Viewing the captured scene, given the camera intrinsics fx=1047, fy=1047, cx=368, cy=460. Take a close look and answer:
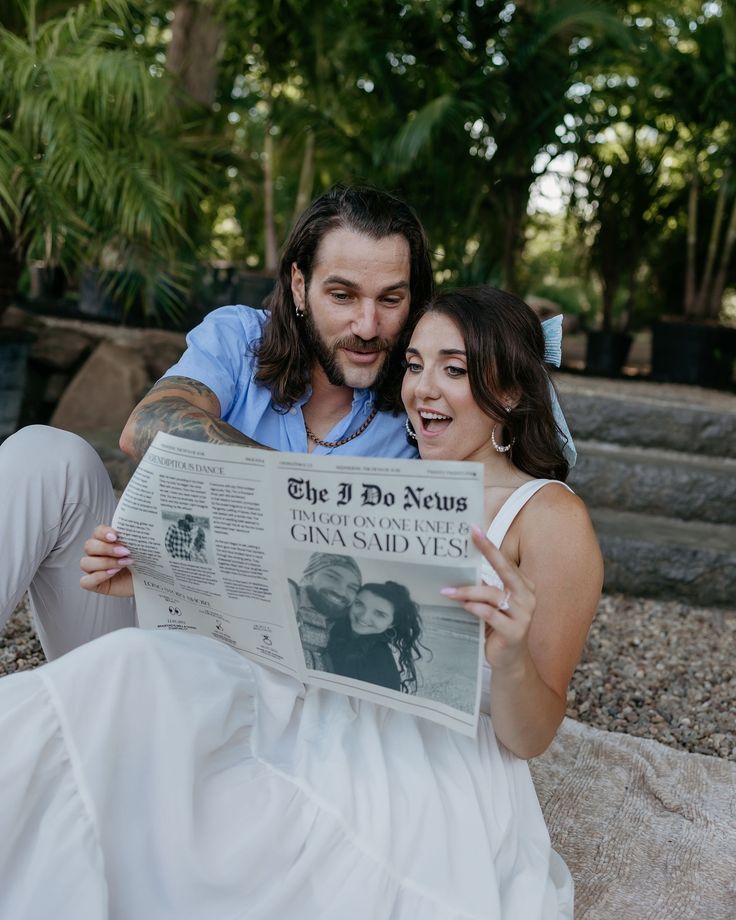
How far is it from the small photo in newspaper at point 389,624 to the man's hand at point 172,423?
0.43 m

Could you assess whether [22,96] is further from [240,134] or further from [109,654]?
[240,134]

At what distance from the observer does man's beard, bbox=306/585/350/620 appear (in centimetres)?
133

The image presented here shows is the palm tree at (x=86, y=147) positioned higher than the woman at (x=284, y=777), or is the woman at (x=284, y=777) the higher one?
the palm tree at (x=86, y=147)

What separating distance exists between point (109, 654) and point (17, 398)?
3571 mm

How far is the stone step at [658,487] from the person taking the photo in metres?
4.34

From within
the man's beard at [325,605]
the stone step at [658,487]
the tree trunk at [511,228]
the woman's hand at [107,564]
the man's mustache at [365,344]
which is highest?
the tree trunk at [511,228]

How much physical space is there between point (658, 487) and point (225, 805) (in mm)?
3343

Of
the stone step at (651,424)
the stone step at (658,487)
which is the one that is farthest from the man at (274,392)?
the stone step at (651,424)

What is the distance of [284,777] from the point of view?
4.65 ft

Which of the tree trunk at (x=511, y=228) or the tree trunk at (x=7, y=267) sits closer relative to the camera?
the tree trunk at (x=7, y=267)

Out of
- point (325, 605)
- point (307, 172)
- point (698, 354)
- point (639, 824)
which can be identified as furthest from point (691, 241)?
point (325, 605)

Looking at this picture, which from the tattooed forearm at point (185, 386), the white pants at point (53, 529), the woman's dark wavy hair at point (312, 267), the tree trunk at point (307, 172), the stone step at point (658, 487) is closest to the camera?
the white pants at point (53, 529)

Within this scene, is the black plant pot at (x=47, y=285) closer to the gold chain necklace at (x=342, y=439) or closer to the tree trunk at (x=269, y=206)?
the tree trunk at (x=269, y=206)

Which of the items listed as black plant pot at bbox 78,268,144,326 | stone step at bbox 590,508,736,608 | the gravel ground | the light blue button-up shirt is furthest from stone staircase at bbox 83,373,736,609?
black plant pot at bbox 78,268,144,326
